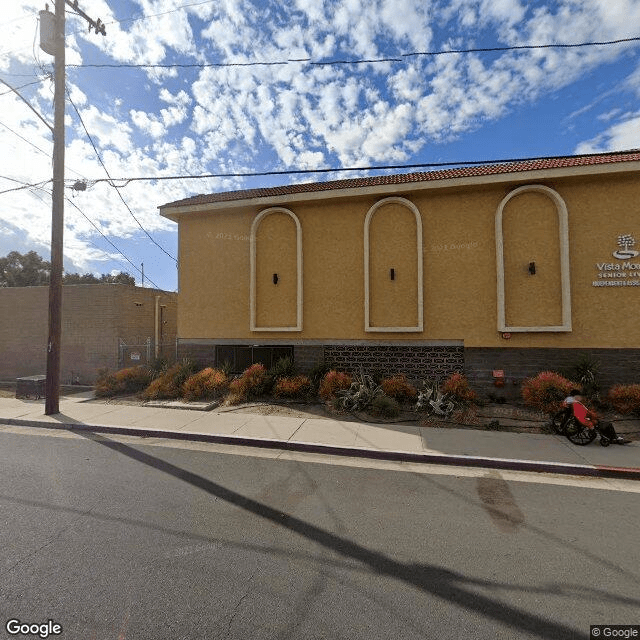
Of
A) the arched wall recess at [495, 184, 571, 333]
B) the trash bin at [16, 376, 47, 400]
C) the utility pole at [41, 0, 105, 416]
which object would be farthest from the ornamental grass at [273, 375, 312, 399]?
the trash bin at [16, 376, 47, 400]

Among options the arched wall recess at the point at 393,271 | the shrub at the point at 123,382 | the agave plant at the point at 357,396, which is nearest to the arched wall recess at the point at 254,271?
the arched wall recess at the point at 393,271

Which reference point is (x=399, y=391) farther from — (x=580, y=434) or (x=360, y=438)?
(x=580, y=434)

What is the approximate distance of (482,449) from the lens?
241 inches

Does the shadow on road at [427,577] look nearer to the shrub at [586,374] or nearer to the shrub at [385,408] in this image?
the shrub at [385,408]

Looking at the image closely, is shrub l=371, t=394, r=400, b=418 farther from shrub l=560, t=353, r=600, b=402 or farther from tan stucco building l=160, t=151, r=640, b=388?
shrub l=560, t=353, r=600, b=402

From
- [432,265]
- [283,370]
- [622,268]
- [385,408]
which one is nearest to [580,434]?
[385,408]

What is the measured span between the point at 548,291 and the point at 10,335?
20.6 metres

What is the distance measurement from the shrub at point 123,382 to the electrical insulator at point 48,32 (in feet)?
29.4

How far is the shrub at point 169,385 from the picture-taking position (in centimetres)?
1038

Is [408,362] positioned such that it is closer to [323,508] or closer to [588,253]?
[588,253]

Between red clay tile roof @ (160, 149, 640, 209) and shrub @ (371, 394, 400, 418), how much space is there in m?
6.63

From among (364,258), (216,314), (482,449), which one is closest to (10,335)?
(216,314)

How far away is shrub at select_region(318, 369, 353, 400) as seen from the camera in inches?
380

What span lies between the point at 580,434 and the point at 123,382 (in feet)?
39.6
